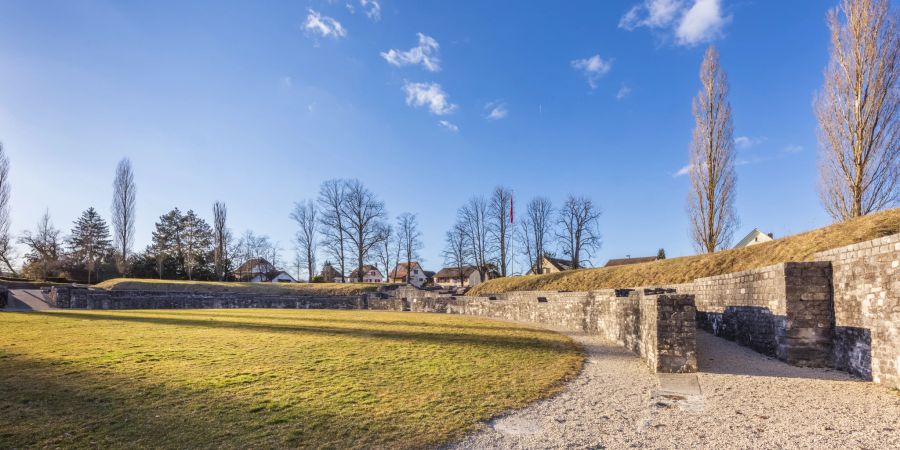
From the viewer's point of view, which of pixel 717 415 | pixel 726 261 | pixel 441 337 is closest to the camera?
pixel 717 415

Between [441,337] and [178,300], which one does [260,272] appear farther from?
[441,337]

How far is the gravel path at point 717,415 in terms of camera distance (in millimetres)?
4164

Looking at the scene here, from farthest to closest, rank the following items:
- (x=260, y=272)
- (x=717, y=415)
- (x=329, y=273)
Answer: (x=260, y=272)
(x=329, y=273)
(x=717, y=415)

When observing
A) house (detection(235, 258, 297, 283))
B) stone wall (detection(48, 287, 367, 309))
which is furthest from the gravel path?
house (detection(235, 258, 297, 283))

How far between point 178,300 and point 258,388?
2641 cm

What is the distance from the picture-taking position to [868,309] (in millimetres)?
6383

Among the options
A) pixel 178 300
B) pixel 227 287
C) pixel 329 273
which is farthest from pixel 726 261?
pixel 329 273

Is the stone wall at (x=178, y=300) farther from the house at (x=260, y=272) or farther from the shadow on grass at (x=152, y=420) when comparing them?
the house at (x=260, y=272)

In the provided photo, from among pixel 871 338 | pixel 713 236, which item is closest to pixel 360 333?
pixel 871 338

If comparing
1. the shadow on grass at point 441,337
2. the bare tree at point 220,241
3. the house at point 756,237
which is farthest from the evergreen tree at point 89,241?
the house at point 756,237

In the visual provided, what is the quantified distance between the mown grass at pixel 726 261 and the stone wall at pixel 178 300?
14.1m

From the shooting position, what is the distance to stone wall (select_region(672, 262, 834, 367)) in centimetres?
749

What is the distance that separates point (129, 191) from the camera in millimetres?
41719

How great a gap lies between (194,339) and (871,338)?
13.5 meters
